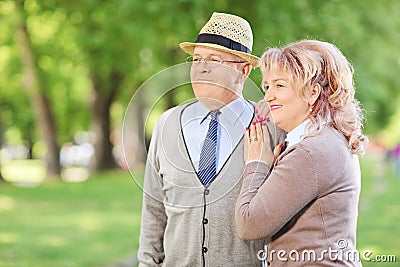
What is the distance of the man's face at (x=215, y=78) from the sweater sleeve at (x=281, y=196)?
458 millimetres

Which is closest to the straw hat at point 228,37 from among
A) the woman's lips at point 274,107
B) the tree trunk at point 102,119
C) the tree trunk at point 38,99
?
the woman's lips at point 274,107

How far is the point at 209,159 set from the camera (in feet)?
9.86

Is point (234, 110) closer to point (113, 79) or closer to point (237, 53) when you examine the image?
point (237, 53)

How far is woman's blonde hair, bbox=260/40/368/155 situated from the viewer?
2.71 metres

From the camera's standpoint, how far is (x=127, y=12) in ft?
37.7

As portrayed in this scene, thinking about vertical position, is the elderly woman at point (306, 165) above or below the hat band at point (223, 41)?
below

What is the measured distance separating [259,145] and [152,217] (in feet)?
2.24

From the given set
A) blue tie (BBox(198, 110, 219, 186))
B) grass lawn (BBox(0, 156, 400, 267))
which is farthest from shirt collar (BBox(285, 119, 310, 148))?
grass lawn (BBox(0, 156, 400, 267))

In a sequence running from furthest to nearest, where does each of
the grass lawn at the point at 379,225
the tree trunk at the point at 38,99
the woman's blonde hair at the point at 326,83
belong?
1. the tree trunk at the point at 38,99
2. the grass lawn at the point at 379,225
3. the woman's blonde hair at the point at 326,83

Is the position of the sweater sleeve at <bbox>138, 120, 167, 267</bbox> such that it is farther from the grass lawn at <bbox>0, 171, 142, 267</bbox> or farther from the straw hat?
the grass lawn at <bbox>0, 171, 142, 267</bbox>

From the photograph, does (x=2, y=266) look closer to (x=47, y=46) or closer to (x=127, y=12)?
(x=127, y=12)

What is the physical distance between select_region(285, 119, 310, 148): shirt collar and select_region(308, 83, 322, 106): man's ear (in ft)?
0.25

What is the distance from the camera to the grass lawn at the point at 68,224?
379 inches

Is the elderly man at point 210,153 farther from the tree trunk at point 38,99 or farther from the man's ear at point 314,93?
the tree trunk at point 38,99
